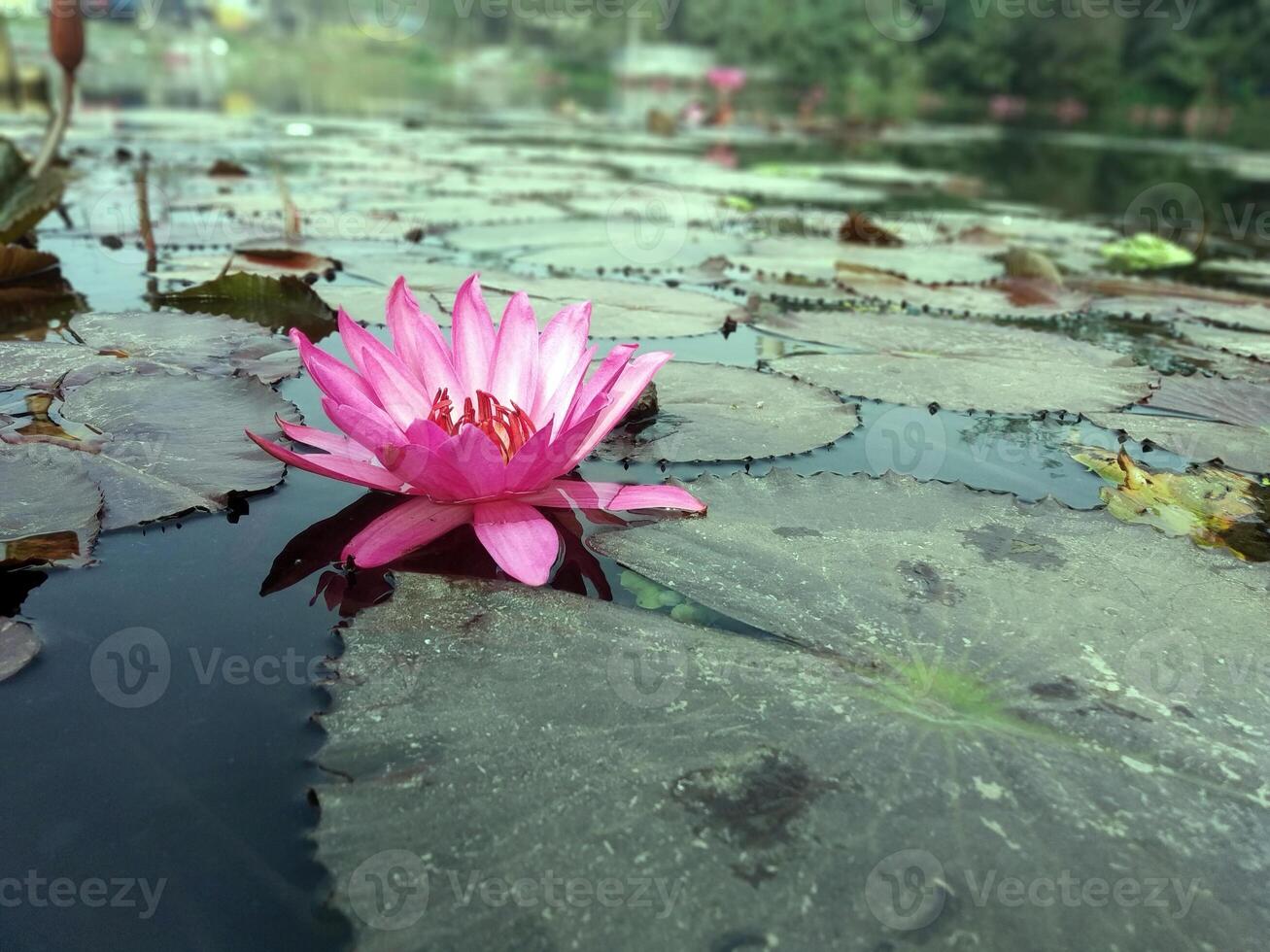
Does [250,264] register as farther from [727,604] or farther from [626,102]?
[626,102]

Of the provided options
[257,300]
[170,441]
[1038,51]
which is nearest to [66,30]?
[257,300]

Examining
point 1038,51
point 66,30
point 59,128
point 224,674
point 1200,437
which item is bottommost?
point 224,674

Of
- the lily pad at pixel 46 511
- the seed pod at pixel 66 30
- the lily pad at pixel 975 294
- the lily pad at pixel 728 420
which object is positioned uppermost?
the seed pod at pixel 66 30

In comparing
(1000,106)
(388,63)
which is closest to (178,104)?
(1000,106)

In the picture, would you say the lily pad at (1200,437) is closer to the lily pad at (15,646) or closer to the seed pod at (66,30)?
the lily pad at (15,646)

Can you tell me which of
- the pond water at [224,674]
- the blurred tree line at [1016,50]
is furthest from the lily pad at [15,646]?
the blurred tree line at [1016,50]

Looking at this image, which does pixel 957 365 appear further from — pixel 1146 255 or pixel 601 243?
pixel 1146 255
